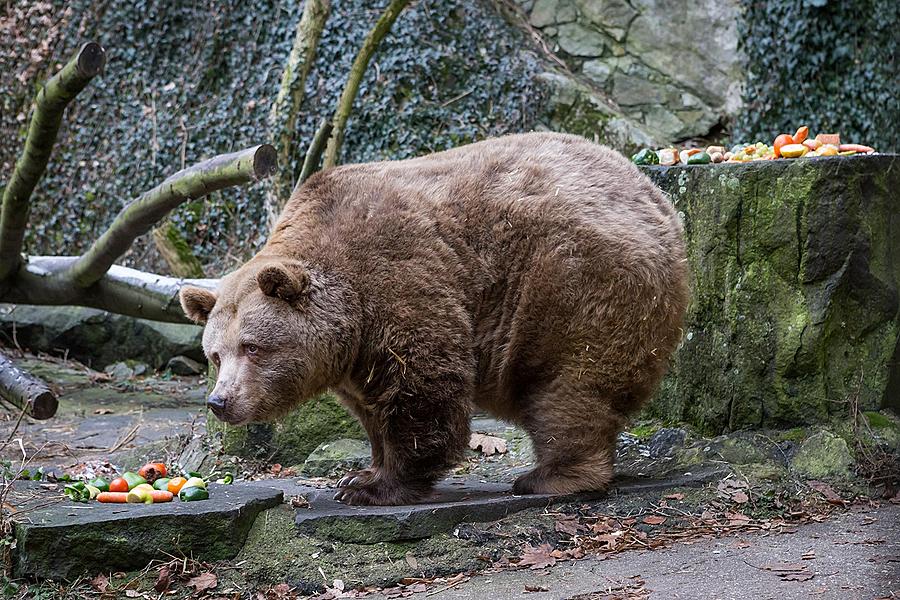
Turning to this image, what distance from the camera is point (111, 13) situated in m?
15.1

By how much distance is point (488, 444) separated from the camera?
718cm

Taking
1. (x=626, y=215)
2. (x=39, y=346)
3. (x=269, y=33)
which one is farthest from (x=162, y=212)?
(x=269, y=33)

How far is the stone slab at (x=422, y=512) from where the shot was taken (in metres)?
5.16

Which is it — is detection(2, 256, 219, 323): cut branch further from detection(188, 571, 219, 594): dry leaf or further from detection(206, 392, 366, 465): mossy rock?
detection(188, 571, 219, 594): dry leaf

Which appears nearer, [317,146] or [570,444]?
[570,444]

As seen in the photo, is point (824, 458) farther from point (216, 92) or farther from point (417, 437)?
point (216, 92)

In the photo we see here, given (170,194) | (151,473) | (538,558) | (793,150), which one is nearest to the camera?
(538,558)

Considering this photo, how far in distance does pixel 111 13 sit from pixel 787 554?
1341cm

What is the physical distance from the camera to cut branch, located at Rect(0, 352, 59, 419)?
6.53 metres

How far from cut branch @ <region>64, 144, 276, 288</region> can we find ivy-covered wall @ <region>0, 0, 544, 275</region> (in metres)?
4.03

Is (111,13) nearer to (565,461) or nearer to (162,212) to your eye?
(162,212)

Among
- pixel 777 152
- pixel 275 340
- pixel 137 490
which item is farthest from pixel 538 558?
pixel 777 152

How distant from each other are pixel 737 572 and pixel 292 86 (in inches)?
335

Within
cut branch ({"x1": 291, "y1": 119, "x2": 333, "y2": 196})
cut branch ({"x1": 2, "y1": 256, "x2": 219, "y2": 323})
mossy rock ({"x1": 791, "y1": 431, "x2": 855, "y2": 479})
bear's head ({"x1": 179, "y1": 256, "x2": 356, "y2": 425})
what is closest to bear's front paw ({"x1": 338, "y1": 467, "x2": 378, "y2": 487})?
bear's head ({"x1": 179, "y1": 256, "x2": 356, "y2": 425})
